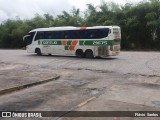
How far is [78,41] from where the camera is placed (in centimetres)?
2500

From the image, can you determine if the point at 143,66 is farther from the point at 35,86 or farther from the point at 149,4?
the point at 149,4

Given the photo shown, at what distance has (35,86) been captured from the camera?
41.4 feet

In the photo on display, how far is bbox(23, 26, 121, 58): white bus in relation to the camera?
23359mm

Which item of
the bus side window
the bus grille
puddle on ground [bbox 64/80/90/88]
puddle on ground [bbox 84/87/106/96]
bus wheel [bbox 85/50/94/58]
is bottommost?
puddle on ground [bbox 84/87/106/96]

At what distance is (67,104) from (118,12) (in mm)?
31074

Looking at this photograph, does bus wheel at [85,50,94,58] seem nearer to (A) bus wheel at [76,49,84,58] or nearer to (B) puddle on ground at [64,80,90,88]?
(A) bus wheel at [76,49,84,58]

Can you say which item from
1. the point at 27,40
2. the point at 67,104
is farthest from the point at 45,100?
the point at 27,40

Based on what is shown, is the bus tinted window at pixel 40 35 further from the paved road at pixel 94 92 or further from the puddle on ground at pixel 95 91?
the puddle on ground at pixel 95 91

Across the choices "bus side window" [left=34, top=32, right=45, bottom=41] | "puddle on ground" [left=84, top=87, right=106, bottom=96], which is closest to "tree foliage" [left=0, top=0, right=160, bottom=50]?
"bus side window" [left=34, top=32, right=45, bottom=41]

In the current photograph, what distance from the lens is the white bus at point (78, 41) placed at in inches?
920

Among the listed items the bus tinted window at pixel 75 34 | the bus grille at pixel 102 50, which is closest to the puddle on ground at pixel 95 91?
the bus grille at pixel 102 50

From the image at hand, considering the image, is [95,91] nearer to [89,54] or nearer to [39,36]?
[89,54]

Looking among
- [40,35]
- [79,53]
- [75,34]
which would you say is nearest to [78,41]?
[75,34]

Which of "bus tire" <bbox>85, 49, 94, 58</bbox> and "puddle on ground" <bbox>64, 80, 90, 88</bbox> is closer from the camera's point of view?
"puddle on ground" <bbox>64, 80, 90, 88</bbox>
